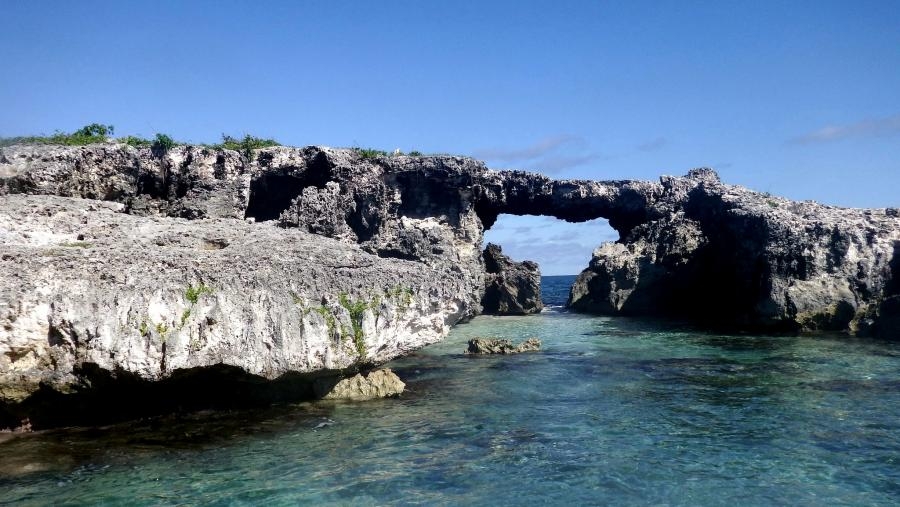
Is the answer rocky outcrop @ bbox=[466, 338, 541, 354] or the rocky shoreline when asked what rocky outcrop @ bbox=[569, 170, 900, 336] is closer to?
the rocky shoreline

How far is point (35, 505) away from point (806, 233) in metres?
35.3

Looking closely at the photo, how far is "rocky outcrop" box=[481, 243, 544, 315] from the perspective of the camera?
47.3 meters

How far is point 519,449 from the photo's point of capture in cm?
1245

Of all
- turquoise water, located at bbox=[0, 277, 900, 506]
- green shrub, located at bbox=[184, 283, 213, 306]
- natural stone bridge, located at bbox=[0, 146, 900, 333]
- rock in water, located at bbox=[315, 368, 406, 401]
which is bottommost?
turquoise water, located at bbox=[0, 277, 900, 506]

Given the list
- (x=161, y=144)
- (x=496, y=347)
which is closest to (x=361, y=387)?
(x=496, y=347)

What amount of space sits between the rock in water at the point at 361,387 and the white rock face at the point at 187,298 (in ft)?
4.50

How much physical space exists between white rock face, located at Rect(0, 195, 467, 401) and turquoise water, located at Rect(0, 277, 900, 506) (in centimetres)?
161

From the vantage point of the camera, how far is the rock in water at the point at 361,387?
1663 cm

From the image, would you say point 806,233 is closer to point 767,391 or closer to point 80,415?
point 767,391

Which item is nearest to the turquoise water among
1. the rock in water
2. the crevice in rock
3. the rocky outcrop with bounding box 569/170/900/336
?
the crevice in rock

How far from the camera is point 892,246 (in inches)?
1292

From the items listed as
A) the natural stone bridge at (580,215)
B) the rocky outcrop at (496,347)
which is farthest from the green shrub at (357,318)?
the rocky outcrop at (496,347)

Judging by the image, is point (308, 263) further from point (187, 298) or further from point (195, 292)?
point (187, 298)

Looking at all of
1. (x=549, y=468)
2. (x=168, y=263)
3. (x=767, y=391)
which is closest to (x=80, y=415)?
(x=168, y=263)
